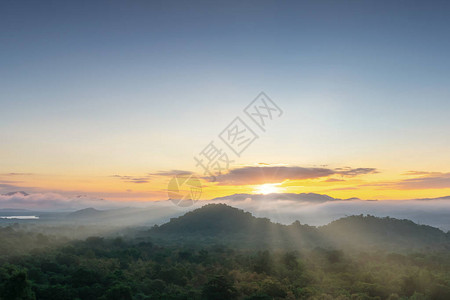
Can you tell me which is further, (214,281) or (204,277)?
(204,277)

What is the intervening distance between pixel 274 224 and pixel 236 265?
11602 cm

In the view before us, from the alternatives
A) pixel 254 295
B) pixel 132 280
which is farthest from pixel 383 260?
pixel 132 280

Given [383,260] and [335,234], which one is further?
[335,234]

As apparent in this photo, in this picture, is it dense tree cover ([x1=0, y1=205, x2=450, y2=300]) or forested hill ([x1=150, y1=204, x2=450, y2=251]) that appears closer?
dense tree cover ([x1=0, y1=205, x2=450, y2=300])

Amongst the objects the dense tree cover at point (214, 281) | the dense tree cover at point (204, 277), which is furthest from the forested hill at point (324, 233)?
the dense tree cover at point (214, 281)

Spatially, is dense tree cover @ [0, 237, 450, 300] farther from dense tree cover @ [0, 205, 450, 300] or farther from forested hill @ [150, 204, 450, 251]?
forested hill @ [150, 204, 450, 251]

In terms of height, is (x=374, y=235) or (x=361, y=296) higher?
(x=361, y=296)

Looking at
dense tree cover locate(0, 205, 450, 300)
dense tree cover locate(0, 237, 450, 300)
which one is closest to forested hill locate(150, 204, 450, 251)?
dense tree cover locate(0, 205, 450, 300)

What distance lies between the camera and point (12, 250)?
8506 centimetres

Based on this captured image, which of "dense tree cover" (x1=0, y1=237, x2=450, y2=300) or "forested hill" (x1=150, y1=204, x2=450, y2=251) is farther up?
"dense tree cover" (x1=0, y1=237, x2=450, y2=300)

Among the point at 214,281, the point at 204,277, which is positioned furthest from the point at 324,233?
the point at 214,281

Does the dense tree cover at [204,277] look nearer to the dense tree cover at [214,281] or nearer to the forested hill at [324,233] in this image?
the dense tree cover at [214,281]

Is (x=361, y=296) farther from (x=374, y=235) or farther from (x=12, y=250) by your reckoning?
(x=374, y=235)

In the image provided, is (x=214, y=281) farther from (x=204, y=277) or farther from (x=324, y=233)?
(x=324, y=233)
